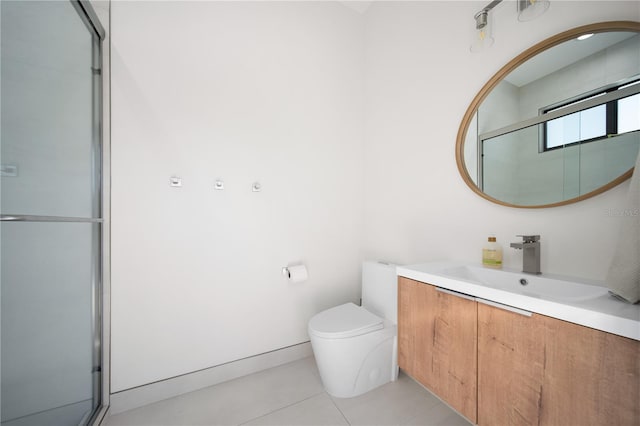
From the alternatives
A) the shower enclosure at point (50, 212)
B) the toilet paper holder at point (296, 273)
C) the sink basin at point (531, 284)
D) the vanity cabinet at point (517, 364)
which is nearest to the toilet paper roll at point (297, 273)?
the toilet paper holder at point (296, 273)

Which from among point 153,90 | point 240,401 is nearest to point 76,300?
point 240,401

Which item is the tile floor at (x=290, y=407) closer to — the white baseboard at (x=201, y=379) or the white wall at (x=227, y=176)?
the white baseboard at (x=201, y=379)

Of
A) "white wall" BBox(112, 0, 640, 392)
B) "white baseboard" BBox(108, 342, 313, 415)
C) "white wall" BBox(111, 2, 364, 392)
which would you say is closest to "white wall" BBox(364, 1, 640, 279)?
"white wall" BBox(112, 0, 640, 392)

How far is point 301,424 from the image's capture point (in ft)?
4.32

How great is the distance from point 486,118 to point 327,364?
5.47ft

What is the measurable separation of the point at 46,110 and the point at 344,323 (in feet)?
5.72

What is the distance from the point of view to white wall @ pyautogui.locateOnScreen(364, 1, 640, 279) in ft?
3.42

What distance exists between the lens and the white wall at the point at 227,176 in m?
1.45

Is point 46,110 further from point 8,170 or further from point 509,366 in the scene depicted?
point 509,366

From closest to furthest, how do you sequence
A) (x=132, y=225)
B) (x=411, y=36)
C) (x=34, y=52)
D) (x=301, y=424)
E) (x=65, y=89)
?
(x=34, y=52) < (x=65, y=89) < (x=301, y=424) < (x=132, y=225) < (x=411, y=36)

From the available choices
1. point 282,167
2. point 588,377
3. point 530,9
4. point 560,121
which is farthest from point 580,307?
point 282,167

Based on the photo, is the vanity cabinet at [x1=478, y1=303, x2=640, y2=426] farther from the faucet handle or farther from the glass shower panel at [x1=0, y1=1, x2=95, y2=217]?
the glass shower panel at [x1=0, y1=1, x2=95, y2=217]

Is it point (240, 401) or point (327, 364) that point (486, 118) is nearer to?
point (327, 364)

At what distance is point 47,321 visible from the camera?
3.24 feet
